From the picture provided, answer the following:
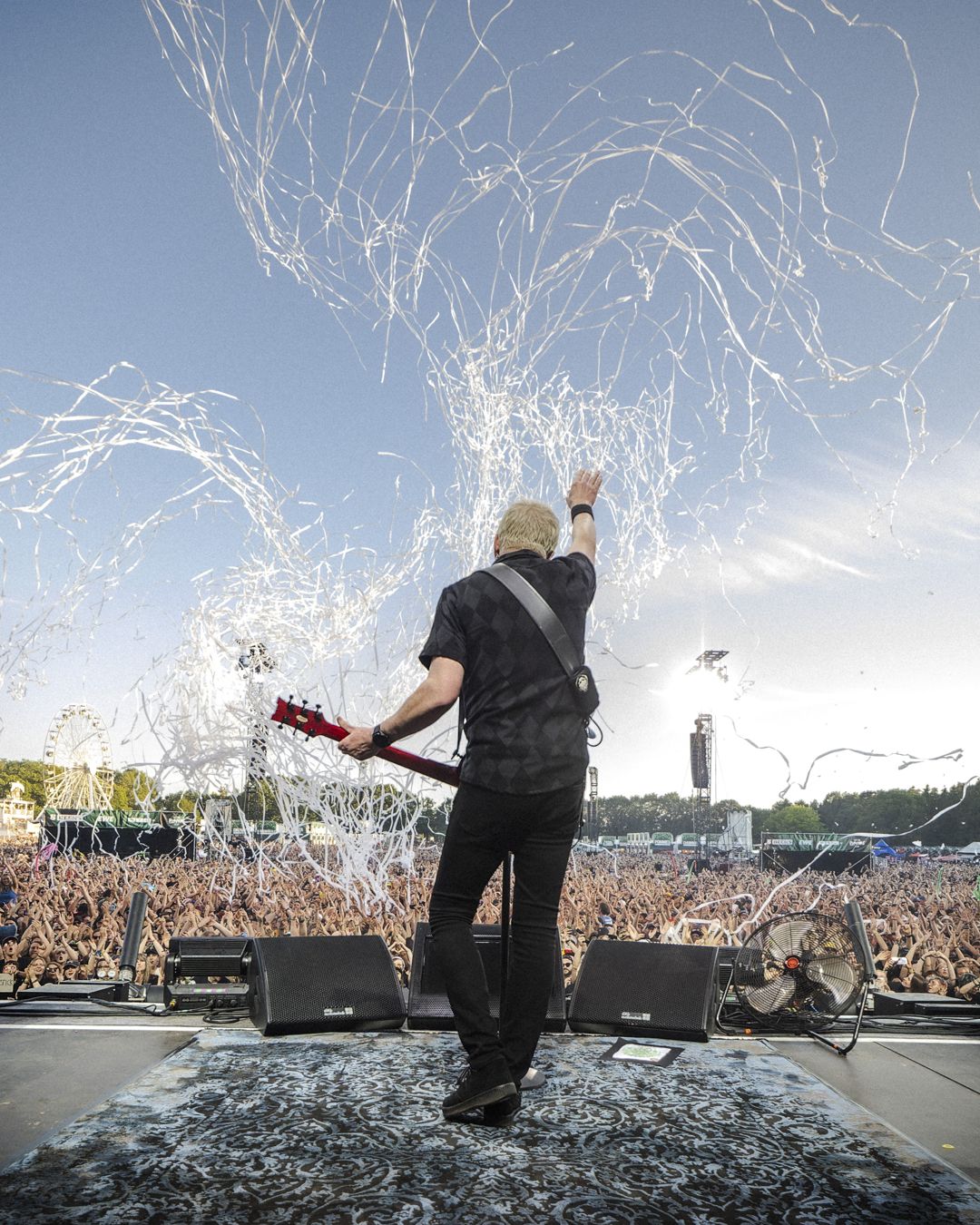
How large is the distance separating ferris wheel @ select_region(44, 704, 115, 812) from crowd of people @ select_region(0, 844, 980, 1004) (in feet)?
32.5

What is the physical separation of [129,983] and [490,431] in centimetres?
311

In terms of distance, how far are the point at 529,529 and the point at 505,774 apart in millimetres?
614

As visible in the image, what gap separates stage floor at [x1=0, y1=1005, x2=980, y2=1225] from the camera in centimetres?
133

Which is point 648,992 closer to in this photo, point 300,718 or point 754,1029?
point 754,1029

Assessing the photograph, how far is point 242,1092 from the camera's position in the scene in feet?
6.26

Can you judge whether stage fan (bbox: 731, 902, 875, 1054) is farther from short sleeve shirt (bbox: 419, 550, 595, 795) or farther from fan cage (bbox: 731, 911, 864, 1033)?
short sleeve shirt (bbox: 419, 550, 595, 795)

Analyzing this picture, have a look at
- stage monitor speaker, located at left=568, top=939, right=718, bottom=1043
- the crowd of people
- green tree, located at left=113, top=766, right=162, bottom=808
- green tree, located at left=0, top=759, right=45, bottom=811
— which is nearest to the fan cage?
stage monitor speaker, located at left=568, top=939, right=718, bottom=1043

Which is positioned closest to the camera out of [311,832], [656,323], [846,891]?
[656,323]

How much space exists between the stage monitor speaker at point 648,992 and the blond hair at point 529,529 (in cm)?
144

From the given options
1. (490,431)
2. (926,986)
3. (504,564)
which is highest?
(490,431)

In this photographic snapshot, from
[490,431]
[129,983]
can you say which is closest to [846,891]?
[490,431]

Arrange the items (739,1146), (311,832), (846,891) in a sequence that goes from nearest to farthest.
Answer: (739,1146) < (311,832) < (846,891)

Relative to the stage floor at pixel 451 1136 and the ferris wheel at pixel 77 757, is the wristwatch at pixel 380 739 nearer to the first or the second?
the stage floor at pixel 451 1136

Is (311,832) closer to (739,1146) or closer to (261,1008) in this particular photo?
(261,1008)
